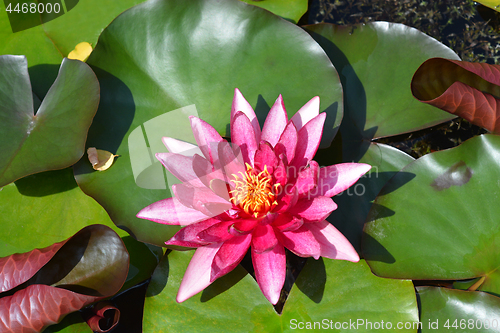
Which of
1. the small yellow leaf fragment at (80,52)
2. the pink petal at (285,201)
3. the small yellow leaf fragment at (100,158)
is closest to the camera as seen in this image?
the pink petal at (285,201)

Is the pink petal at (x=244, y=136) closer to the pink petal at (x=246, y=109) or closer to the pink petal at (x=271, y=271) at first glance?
the pink petal at (x=246, y=109)

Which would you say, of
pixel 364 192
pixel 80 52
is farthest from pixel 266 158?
pixel 80 52

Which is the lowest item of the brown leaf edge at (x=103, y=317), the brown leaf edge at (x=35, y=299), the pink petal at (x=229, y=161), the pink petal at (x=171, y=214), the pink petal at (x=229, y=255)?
the brown leaf edge at (x=103, y=317)

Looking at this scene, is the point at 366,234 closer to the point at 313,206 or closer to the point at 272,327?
the point at 313,206

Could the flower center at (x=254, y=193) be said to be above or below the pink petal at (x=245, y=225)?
above

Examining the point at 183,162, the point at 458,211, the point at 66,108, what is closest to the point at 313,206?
the point at 183,162

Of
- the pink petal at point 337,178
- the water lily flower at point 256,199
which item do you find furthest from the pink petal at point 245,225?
the pink petal at point 337,178

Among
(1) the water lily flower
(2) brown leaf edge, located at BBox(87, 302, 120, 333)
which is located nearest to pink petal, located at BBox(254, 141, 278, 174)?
(1) the water lily flower

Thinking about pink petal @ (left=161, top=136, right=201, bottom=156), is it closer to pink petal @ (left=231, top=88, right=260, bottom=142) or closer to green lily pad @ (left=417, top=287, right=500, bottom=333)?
pink petal @ (left=231, top=88, right=260, bottom=142)
